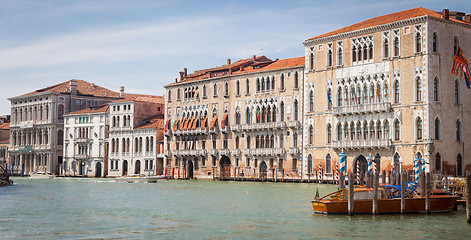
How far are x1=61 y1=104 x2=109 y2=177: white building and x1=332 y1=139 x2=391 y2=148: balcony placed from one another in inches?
1190

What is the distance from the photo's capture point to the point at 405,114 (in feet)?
144

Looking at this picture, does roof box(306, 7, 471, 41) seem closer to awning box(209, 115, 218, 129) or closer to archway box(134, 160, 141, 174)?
awning box(209, 115, 218, 129)

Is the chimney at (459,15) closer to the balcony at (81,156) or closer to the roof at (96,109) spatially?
the roof at (96,109)

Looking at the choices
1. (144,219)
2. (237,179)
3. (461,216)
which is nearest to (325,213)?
(461,216)

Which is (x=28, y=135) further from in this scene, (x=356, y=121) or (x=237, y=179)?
(x=356, y=121)

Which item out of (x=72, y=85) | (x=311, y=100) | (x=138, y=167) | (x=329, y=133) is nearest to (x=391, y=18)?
(x=311, y=100)

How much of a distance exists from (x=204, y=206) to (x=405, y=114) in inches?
751

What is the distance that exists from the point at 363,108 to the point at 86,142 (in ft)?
116

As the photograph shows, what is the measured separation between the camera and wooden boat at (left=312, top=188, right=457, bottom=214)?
2492 cm

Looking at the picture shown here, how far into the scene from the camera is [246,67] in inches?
2360

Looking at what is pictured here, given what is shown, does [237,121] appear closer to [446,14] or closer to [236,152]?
[236,152]

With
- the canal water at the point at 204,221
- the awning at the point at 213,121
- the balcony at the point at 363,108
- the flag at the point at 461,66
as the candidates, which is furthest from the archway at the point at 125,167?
the flag at the point at 461,66

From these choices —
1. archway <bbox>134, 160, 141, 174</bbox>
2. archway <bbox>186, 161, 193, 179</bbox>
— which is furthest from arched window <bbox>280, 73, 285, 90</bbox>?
archway <bbox>134, 160, 141, 174</bbox>

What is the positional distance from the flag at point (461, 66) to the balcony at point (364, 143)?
6105 millimetres
